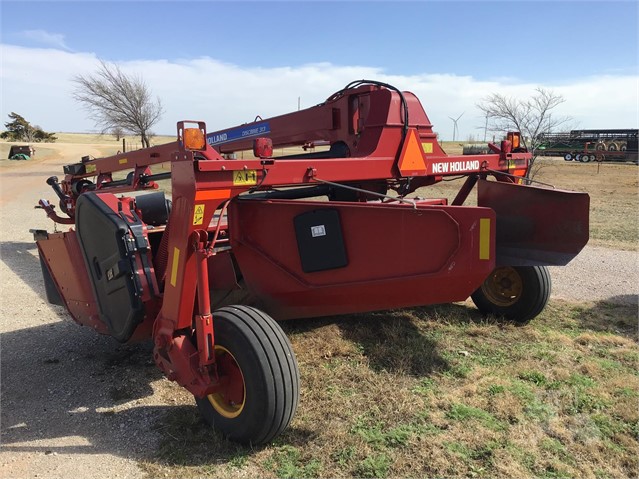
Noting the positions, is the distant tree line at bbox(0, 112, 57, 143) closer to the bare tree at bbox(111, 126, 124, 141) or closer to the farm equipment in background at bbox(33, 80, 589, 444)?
the bare tree at bbox(111, 126, 124, 141)

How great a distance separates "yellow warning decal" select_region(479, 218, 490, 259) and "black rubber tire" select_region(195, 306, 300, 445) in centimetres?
129

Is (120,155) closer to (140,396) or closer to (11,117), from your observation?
(140,396)

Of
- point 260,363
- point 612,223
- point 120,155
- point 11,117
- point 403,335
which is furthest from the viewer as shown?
point 11,117

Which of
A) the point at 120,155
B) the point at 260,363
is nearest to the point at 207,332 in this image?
the point at 260,363

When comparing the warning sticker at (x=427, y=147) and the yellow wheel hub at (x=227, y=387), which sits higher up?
the warning sticker at (x=427, y=147)

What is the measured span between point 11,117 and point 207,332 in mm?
64244

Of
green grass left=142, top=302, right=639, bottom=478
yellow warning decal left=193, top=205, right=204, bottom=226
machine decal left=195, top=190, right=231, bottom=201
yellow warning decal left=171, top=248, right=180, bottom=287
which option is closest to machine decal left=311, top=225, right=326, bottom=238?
machine decal left=195, top=190, right=231, bottom=201

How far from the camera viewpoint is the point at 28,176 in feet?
83.0

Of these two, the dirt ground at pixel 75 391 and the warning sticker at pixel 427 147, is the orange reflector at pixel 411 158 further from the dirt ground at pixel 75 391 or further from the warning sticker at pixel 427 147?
the dirt ground at pixel 75 391

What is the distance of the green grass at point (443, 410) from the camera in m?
2.69

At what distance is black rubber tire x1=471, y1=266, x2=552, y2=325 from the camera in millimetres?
4582

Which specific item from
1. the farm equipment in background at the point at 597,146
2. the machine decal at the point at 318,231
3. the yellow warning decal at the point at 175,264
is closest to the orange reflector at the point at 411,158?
the machine decal at the point at 318,231

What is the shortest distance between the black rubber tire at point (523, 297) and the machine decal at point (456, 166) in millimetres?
1120

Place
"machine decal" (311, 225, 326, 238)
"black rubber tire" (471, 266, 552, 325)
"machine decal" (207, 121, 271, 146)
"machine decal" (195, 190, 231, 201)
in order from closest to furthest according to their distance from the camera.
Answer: "machine decal" (195, 190, 231, 201) < "machine decal" (311, 225, 326, 238) < "black rubber tire" (471, 266, 552, 325) < "machine decal" (207, 121, 271, 146)
